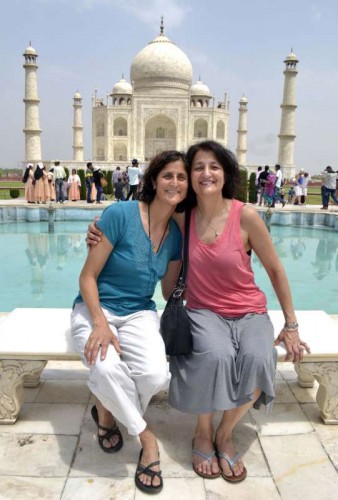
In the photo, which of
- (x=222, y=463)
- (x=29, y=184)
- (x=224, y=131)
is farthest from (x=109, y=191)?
(x=224, y=131)

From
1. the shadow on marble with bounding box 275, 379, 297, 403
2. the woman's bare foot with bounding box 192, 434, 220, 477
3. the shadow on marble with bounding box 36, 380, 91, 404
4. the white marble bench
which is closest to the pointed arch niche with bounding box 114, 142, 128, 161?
the shadow on marble with bounding box 36, 380, 91, 404

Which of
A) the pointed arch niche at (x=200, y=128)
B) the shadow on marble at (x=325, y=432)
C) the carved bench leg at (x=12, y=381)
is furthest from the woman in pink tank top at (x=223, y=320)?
the pointed arch niche at (x=200, y=128)

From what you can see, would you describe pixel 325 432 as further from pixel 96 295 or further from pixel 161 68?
pixel 161 68

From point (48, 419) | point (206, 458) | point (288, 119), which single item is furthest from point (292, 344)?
point (288, 119)

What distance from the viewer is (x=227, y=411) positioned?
193 centimetres

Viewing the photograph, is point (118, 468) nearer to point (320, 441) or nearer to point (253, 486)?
point (253, 486)

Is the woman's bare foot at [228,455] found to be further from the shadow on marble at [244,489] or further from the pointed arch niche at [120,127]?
the pointed arch niche at [120,127]

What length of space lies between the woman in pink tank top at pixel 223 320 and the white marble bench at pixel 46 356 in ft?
0.44

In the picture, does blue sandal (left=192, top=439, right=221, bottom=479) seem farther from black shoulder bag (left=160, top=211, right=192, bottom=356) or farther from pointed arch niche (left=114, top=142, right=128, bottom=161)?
pointed arch niche (left=114, top=142, right=128, bottom=161)

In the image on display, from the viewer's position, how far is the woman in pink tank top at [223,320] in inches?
73.4

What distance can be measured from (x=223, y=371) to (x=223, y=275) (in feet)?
1.44

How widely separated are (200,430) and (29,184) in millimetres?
11897

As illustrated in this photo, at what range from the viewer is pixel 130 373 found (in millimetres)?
1866

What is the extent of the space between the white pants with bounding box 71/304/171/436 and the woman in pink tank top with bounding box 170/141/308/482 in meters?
0.13
